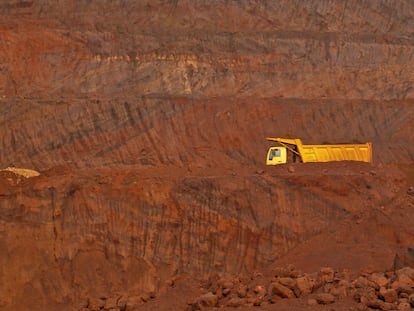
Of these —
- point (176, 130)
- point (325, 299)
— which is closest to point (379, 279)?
point (325, 299)

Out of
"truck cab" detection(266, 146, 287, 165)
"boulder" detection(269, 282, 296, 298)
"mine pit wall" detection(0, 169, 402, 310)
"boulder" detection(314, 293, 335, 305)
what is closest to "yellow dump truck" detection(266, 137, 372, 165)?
→ "truck cab" detection(266, 146, 287, 165)

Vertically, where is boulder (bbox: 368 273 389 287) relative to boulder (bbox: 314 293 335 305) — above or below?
above

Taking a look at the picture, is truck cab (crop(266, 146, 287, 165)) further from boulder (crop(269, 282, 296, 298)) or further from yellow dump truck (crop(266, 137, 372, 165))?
boulder (crop(269, 282, 296, 298))

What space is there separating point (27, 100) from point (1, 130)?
1209 millimetres

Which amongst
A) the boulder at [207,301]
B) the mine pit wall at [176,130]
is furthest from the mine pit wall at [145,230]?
the boulder at [207,301]

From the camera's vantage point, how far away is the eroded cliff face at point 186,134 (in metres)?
23.1

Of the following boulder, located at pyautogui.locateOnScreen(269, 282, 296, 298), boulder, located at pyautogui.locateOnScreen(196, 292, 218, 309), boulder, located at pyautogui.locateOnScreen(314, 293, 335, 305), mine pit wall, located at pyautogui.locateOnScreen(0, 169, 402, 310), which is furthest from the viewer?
mine pit wall, located at pyautogui.locateOnScreen(0, 169, 402, 310)

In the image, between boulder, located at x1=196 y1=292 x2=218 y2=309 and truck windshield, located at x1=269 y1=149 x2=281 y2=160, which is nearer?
boulder, located at x1=196 y1=292 x2=218 y2=309

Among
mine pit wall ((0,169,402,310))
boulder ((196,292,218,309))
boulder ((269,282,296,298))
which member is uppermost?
mine pit wall ((0,169,402,310))

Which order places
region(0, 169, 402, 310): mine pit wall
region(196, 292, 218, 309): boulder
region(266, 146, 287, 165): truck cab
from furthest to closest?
1. region(266, 146, 287, 165): truck cab
2. region(0, 169, 402, 310): mine pit wall
3. region(196, 292, 218, 309): boulder

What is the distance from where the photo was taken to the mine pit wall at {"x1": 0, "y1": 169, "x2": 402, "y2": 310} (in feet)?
75.4

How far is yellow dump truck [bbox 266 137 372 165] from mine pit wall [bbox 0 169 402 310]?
262cm

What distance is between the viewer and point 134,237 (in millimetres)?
23312

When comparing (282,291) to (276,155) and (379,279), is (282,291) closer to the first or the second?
(379,279)
